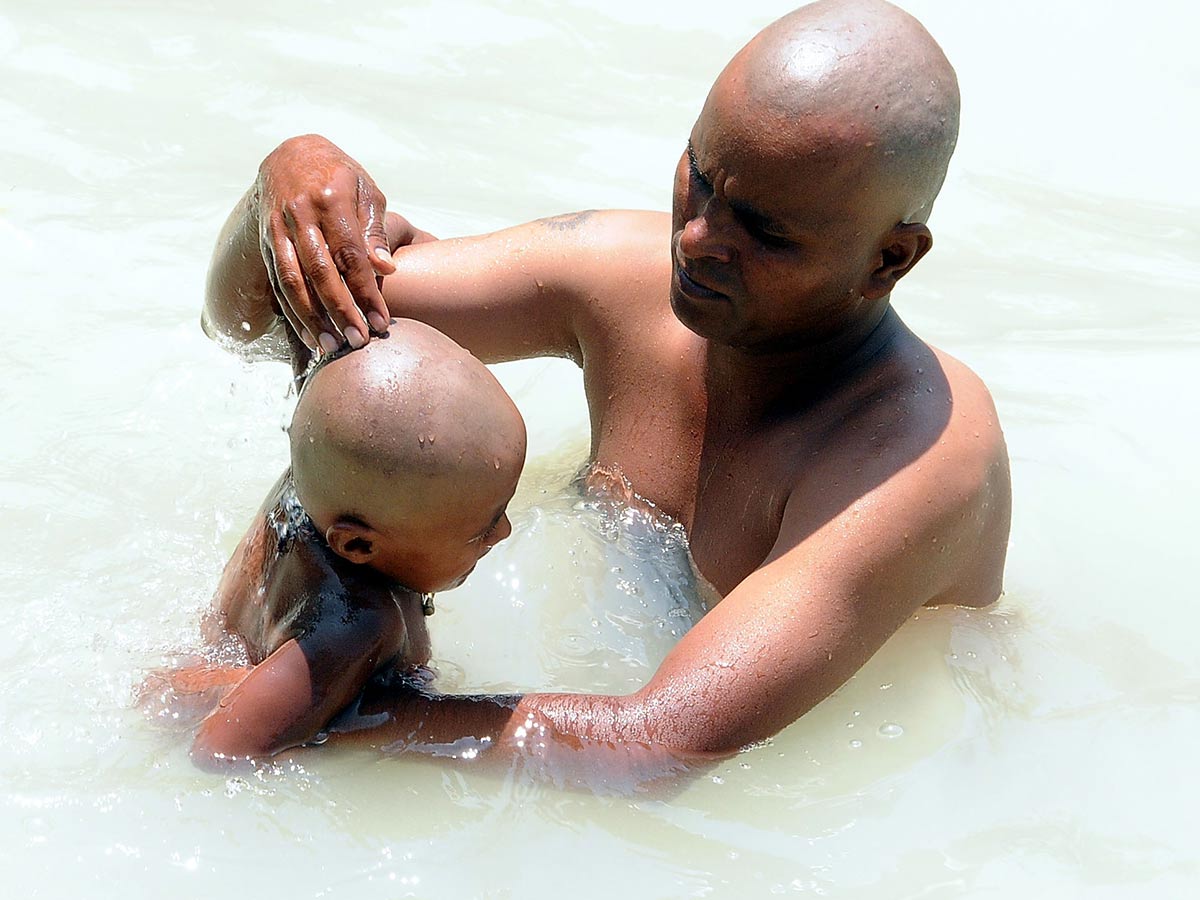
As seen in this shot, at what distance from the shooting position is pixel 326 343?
7.84ft

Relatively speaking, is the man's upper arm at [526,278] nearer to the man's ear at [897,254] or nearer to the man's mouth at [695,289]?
the man's mouth at [695,289]

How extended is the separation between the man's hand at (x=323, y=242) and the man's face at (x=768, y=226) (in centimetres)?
54

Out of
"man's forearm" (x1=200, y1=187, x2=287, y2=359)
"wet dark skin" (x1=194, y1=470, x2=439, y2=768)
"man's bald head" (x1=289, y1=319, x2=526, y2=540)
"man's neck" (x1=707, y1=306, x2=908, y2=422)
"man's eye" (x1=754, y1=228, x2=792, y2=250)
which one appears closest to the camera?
"man's bald head" (x1=289, y1=319, x2=526, y2=540)

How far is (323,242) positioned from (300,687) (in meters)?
0.75

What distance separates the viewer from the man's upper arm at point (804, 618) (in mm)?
2404

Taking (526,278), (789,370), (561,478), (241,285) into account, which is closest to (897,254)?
(789,370)

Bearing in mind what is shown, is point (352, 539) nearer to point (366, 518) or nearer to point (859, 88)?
point (366, 518)

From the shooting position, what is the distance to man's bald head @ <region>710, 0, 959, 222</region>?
2.33 m

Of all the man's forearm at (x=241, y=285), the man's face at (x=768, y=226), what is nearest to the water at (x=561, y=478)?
the man's forearm at (x=241, y=285)

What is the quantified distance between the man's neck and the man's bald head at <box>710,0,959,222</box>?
31 centimetres

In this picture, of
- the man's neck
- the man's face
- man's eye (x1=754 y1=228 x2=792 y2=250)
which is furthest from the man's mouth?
the man's neck

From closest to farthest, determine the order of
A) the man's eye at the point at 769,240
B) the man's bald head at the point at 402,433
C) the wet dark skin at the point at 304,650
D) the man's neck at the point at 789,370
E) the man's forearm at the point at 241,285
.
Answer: the man's bald head at the point at 402,433
the wet dark skin at the point at 304,650
the man's eye at the point at 769,240
the man's neck at the point at 789,370
the man's forearm at the point at 241,285

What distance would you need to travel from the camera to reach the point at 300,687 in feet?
7.72

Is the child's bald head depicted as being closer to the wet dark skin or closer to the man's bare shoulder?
the wet dark skin
